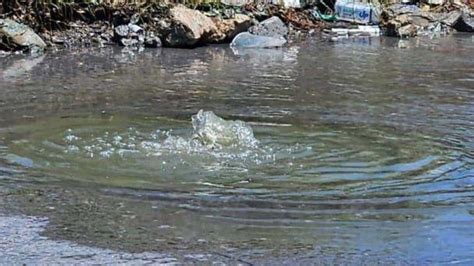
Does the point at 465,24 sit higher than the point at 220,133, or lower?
lower

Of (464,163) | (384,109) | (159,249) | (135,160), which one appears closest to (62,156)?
(135,160)

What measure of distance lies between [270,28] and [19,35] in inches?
175

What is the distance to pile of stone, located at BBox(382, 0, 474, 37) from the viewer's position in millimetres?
15906

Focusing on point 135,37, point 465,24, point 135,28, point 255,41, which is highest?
point 135,28

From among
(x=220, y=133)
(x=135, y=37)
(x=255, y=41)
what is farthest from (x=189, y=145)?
(x=255, y=41)

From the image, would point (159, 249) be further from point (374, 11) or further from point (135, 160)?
point (374, 11)

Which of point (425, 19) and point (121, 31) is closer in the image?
point (121, 31)

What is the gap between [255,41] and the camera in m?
13.7

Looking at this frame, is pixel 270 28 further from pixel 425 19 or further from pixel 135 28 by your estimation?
pixel 425 19

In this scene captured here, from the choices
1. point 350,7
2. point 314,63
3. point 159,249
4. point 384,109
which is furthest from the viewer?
point 350,7

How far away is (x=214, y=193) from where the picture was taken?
4766mm

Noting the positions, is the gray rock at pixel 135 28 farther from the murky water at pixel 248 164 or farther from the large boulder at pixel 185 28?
Answer: the murky water at pixel 248 164

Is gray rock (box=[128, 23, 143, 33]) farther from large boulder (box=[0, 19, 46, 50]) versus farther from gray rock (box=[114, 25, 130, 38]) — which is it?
large boulder (box=[0, 19, 46, 50])

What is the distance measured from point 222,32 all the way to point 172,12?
1.01 meters
